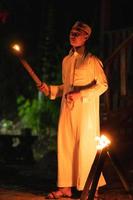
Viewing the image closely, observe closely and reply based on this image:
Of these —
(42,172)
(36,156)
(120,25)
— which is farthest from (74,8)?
(42,172)

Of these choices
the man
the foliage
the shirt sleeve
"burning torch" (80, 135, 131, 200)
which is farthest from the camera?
the foliage

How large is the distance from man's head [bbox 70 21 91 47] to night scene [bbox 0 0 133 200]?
14 millimetres

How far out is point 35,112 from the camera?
17641mm

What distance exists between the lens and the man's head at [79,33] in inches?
339

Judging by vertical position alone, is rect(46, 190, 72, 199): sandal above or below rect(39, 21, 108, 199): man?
below

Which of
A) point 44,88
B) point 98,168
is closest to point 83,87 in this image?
point 44,88

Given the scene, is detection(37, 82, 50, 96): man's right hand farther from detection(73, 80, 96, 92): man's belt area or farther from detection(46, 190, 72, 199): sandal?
detection(46, 190, 72, 199): sandal

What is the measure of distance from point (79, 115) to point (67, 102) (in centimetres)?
26

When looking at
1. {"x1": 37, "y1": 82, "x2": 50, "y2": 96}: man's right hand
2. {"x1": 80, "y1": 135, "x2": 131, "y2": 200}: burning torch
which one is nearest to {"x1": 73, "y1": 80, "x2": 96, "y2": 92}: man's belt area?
{"x1": 37, "y1": 82, "x2": 50, "y2": 96}: man's right hand

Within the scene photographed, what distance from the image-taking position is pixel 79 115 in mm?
8695

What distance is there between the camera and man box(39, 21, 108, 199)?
8.56m

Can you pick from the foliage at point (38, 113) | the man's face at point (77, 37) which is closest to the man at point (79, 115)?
the man's face at point (77, 37)

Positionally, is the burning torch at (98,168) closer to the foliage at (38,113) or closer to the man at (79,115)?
the man at (79,115)

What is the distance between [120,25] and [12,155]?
15.3 feet
